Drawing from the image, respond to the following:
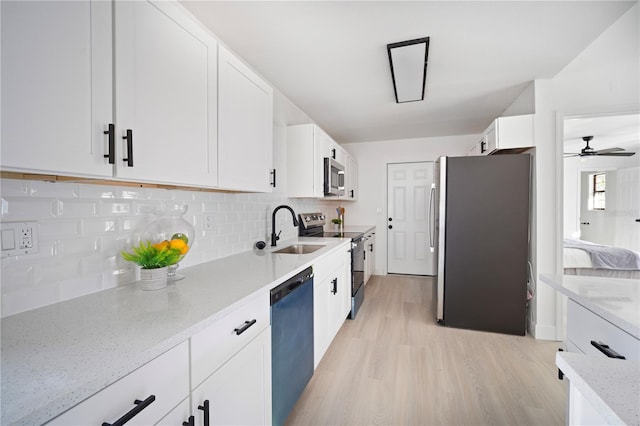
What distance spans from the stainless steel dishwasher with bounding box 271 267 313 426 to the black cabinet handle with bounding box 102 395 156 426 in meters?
0.69

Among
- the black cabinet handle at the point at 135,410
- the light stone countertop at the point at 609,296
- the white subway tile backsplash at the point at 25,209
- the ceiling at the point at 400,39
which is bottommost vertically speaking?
the black cabinet handle at the point at 135,410

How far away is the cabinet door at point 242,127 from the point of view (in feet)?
5.02

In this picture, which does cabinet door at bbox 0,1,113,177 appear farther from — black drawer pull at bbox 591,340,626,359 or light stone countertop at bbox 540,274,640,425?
black drawer pull at bbox 591,340,626,359

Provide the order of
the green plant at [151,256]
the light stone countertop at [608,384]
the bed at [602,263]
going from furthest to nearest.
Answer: the bed at [602,263] → the green plant at [151,256] → the light stone countertop at [608,384]

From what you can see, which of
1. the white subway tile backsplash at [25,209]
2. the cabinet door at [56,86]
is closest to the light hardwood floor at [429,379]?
the white subway tile backsplash at [25,209]

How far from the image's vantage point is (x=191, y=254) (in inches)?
65.6

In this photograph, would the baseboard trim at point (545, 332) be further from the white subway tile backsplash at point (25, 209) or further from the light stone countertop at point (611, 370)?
the white subway tile backsplash at point (25, 209)

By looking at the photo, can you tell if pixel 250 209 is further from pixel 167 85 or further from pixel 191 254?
pixel 167 85

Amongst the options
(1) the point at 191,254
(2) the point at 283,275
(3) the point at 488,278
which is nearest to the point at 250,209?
(1) the point at 191,254

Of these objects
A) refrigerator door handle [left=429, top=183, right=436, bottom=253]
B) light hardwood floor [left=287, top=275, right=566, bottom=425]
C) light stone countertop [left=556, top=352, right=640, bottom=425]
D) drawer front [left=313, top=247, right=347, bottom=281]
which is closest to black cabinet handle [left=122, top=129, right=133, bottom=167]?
drawer front [left=313, top=247, right=347, bottom=281]

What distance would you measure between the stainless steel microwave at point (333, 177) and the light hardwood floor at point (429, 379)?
149 centimetres

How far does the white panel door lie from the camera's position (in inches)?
195

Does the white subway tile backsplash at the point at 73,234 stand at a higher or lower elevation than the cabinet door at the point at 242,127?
lower

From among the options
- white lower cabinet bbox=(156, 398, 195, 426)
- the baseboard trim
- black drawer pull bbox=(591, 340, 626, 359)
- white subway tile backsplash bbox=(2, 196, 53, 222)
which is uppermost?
white subway tile backsplash bbox=(2, 196, 53, 222)
